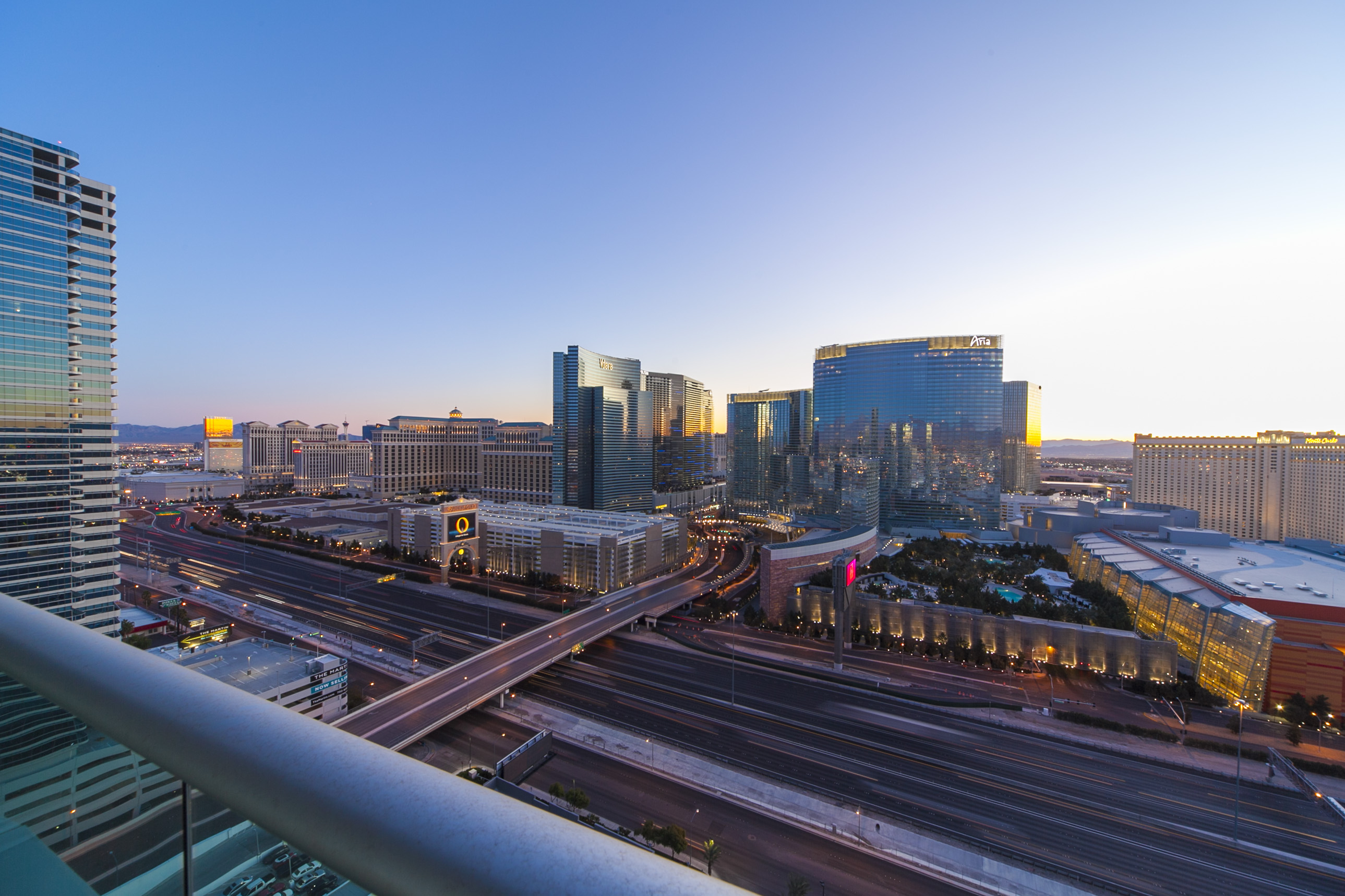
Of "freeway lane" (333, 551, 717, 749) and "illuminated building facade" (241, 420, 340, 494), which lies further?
"illuminated building facade" (241, 420, 340, 494)

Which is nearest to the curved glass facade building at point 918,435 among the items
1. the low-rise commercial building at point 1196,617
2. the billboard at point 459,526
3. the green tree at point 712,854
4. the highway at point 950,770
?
the low-rise commercial building at point 1196,617

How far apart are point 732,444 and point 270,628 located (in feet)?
193

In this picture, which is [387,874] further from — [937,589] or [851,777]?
[937,589]

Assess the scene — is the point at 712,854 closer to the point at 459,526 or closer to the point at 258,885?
the point at 258,885

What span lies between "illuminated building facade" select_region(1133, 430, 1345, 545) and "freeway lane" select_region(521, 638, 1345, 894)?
48923mm

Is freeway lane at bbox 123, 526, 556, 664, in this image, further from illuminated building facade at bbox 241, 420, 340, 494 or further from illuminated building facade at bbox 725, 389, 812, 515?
illuminated building facade at bbox 241, 420, 340, 494

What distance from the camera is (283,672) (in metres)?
17.2

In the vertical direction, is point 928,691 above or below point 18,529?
below

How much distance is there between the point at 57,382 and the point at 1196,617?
1757 inches

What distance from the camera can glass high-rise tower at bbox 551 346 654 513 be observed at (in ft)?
182

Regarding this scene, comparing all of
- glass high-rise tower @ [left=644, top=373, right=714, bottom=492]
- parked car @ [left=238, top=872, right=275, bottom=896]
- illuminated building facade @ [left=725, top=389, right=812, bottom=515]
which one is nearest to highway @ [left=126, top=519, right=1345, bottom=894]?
parked car @ [left=238, top=872, right=275, bottom=896]

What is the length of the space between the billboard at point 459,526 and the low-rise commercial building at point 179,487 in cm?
5629

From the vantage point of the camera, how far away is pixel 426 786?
0.79 m

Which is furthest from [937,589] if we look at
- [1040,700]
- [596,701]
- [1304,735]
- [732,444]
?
[732,444]
